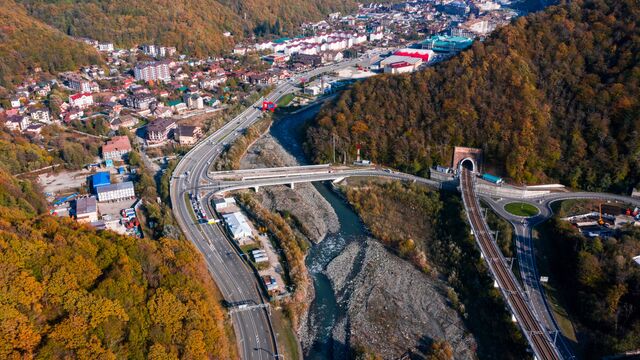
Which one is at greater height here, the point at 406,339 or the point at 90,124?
the point at 90,124

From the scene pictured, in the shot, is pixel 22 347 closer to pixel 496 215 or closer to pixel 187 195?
pixel 187 195

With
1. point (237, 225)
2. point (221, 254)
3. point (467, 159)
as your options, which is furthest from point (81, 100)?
point (467, 159)

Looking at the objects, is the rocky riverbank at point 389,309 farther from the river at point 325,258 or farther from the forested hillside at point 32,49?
the forested hillside at point 32,49

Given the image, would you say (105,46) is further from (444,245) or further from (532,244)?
(532,244)

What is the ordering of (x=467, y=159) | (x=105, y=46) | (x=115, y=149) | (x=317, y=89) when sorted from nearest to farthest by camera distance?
(x=467, y=159), (x=115, y=149), (x=317, y=89), (x=105, y=46)

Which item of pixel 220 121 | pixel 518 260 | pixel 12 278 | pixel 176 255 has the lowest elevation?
pixel 518 260

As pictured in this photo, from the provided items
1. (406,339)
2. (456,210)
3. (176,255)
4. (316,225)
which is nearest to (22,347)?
(176,255)

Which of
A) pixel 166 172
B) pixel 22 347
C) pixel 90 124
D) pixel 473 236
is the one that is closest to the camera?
pixel 22 347
